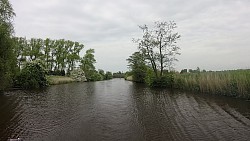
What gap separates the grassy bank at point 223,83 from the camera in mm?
15274

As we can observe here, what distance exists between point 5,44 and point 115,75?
120 meters

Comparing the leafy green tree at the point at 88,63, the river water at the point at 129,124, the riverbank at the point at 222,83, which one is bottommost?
the river water at the point at 129,124

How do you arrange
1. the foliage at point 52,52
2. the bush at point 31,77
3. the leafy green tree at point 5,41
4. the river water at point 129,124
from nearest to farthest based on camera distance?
the river water at point 129,124
the leafy green tree at point 5,41
the bush at point 31,77
the foliage at point 52,52

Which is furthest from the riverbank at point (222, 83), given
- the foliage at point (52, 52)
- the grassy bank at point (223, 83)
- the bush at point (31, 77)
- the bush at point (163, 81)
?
the foliage at point (52, 52)

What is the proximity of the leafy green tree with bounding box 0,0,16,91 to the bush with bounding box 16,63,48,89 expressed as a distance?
9.80m

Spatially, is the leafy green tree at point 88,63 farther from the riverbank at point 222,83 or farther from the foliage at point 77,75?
the riverbank at point 222,83

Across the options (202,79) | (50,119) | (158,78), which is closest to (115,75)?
(158,78)

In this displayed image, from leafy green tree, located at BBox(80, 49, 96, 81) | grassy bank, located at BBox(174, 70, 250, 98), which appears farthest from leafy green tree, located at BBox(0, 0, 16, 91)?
leafy green tree, located at BBox(80, 49, 96, 81)

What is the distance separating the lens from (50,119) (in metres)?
10.6

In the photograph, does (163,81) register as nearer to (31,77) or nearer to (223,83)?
(223,83)

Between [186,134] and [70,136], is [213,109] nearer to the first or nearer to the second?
[186,134]

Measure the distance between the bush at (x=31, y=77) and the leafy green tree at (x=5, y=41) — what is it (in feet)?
32.2

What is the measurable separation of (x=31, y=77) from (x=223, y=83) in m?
25.5

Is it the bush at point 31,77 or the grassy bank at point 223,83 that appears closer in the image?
the grassy bank at point 223,83
